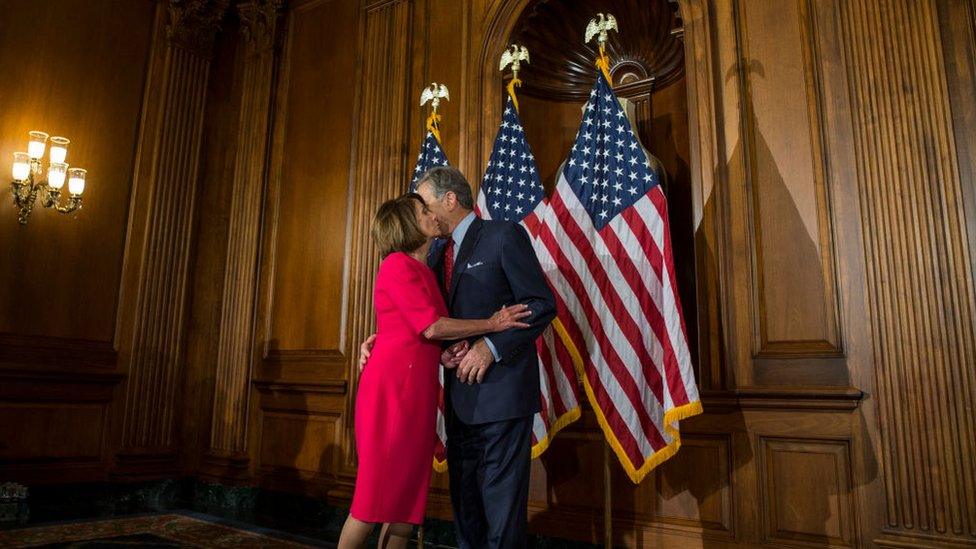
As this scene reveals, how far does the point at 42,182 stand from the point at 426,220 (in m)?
3.55

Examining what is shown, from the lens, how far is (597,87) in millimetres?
3232

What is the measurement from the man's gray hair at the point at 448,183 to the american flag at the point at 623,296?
0.84 m

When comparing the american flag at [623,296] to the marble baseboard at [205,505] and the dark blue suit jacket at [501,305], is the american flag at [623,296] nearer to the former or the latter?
the dark blue suit jacket at [501,305]

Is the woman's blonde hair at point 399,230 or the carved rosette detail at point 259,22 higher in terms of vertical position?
the carved rosette detail at point 259,22

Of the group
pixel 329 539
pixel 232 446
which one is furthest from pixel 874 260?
pixel 232 446

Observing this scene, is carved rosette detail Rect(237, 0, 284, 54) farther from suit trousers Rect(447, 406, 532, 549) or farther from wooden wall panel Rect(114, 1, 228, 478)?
suit trousers Rect(447, 406, 532, 549)

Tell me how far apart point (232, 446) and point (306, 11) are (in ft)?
11.3

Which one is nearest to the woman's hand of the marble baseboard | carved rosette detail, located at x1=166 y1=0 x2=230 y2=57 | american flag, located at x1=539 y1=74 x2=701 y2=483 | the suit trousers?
the suit trousers

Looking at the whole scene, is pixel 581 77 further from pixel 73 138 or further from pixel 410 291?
pixel 73 138

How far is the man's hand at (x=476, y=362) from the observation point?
1.94 meters

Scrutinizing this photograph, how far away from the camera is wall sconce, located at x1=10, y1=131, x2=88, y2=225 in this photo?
13.9 feet

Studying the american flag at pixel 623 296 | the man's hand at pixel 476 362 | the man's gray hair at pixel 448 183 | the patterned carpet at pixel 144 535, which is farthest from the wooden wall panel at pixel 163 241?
the man's hand at pixel 476 362

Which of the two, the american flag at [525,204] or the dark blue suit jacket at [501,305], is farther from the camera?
the american flag at [525,204]

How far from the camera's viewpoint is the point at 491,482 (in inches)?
75.2
